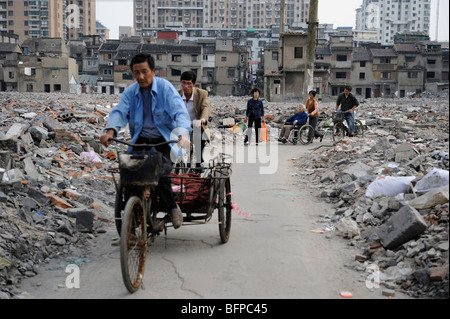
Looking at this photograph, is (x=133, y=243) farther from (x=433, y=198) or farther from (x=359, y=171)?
(x=359, y=171)

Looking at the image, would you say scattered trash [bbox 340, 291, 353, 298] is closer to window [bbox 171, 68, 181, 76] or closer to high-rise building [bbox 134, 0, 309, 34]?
window [bbox 171, 68, 181, 76]

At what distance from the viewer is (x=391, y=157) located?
9.62m

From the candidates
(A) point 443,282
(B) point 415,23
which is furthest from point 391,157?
(B) point 415,23

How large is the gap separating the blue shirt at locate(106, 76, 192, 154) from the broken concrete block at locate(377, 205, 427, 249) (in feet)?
7.41

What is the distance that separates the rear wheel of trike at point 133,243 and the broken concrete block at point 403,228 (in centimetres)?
244

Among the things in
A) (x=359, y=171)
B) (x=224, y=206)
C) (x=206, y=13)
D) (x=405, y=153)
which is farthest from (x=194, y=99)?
(x=206, y=13)

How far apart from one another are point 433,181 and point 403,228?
1214mm

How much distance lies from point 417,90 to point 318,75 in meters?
23.1

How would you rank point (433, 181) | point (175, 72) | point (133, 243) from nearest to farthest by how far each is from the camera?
point (133, 243) → point (433, 181) → point (175, 72)

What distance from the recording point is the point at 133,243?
4.40 m

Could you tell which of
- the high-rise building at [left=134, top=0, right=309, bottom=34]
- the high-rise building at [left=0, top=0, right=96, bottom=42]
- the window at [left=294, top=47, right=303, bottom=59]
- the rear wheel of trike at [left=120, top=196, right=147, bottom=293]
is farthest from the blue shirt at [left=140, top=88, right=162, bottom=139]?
the high-rise building at [left=134, top=0, right=309, bottom=34]

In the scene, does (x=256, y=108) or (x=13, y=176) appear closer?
(x=13, y=176)

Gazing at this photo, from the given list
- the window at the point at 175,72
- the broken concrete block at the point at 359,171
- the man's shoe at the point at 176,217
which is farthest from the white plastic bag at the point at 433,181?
the window at the point at 175,72

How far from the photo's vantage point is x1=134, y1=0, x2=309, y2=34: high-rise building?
169000 millimetres
